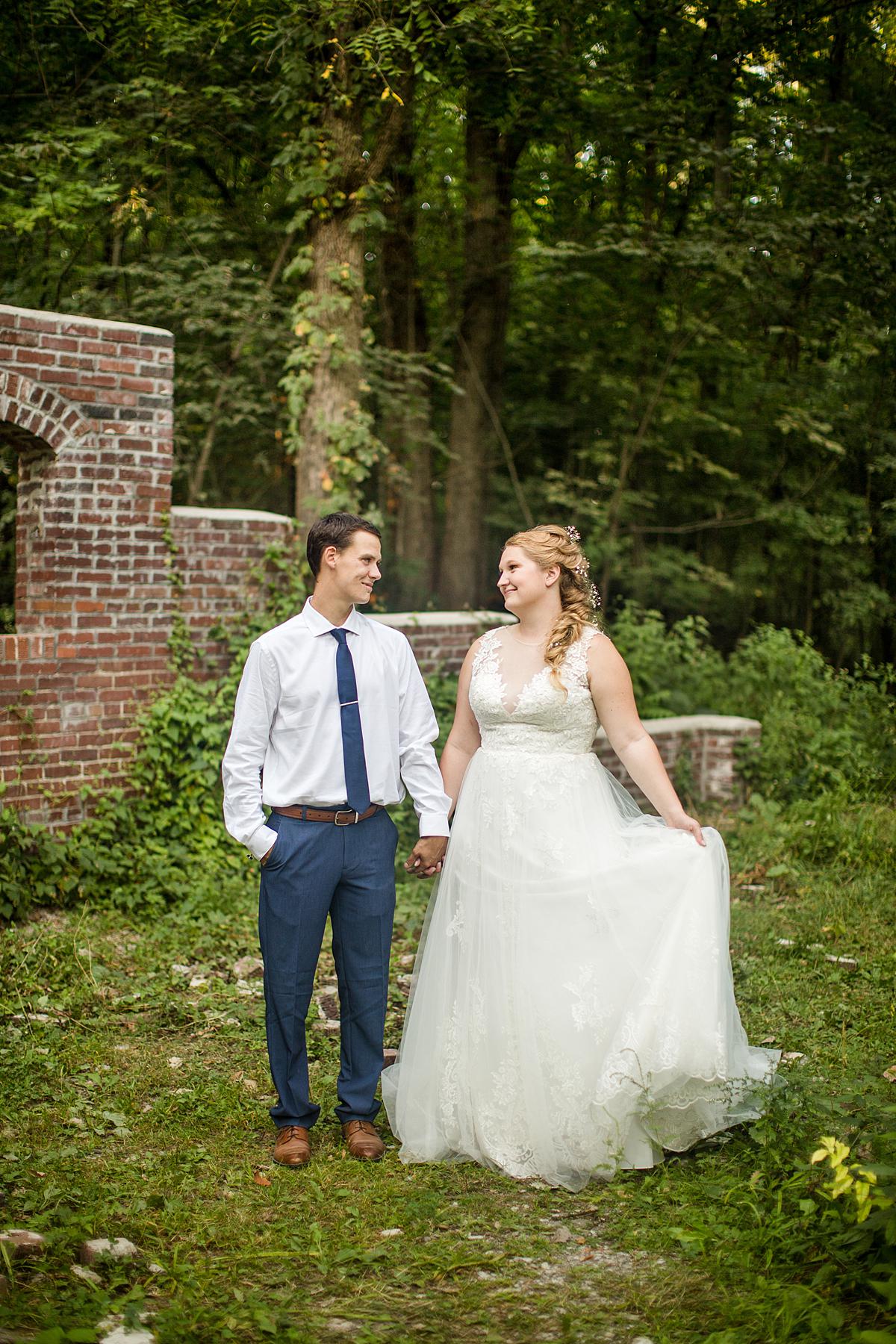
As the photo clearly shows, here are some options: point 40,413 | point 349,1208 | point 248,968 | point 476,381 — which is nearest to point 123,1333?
point 349,1208

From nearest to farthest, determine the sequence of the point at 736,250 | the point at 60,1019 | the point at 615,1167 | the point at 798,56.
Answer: the point at 615,1167
the point at 60,1019
the point at 736,250
the point at 798,56

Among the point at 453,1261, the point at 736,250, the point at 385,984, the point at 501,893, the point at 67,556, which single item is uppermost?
the point at 736,250

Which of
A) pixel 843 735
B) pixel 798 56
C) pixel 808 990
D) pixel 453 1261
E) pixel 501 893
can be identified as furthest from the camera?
pixel 798 56

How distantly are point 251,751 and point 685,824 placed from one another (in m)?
1.52

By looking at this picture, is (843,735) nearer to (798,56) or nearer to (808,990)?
(808,990)

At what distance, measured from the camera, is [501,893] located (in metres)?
3.95

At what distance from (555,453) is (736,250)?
4618 millimetres

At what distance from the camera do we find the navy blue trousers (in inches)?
147

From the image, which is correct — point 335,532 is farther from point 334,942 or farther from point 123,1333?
point 123,1333

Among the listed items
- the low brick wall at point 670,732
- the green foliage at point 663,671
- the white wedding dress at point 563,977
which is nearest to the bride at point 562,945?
the white wedding dress at point 563,977

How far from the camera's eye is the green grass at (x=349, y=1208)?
2.90 m

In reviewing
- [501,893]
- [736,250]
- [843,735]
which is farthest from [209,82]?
[501,893]

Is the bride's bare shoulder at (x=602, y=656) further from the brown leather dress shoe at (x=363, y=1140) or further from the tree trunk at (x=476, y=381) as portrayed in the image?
the tree trunk at (x=476, y=381)

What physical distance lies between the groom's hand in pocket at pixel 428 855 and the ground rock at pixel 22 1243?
1.55 metres
